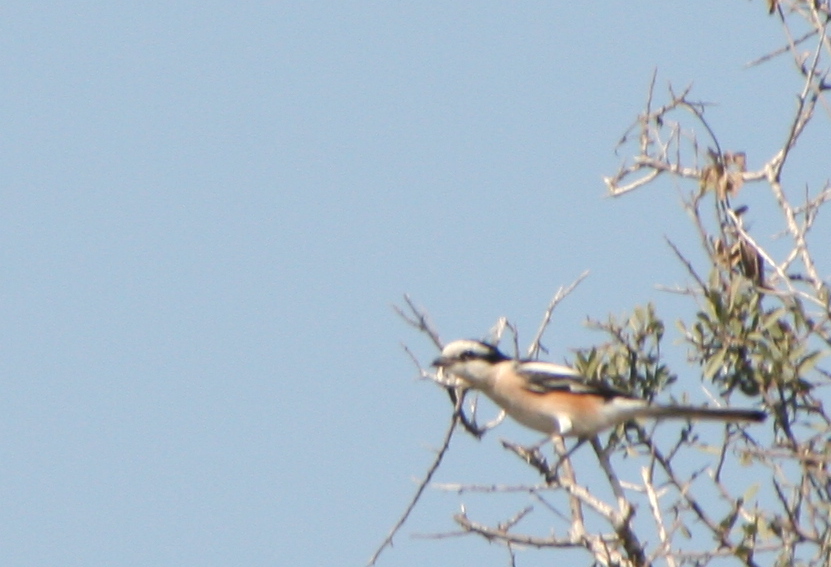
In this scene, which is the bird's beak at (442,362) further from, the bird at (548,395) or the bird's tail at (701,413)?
the bird's tail at (701,413)

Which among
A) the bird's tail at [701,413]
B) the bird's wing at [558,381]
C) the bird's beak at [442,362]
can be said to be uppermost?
the bird's beak at [442,362]

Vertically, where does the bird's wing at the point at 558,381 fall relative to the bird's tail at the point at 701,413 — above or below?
above

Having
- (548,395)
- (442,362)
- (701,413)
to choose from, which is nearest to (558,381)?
(548,395)

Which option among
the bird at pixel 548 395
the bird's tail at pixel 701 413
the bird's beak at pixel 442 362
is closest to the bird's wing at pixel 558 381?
the bird at pixel 548 395

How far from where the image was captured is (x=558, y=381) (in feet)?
23.0

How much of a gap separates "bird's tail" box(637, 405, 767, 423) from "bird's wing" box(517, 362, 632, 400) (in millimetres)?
141

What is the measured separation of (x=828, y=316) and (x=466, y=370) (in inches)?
75.3

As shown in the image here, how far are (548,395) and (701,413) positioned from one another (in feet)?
2.95

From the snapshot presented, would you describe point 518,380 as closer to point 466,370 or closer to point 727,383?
point 466,370

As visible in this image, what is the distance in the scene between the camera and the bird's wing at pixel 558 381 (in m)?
6.62

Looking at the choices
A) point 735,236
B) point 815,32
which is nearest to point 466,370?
point 735,236

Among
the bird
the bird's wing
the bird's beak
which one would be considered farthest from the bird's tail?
the bird's beak

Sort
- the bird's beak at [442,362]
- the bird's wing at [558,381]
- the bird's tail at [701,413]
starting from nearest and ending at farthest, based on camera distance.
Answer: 1. the bird's tail at [701,413]
2. the bird's wing at [558,381]
3. the bird's beak at [442,362]

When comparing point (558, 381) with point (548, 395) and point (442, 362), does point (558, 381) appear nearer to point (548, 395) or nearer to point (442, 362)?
point (548, 395)
